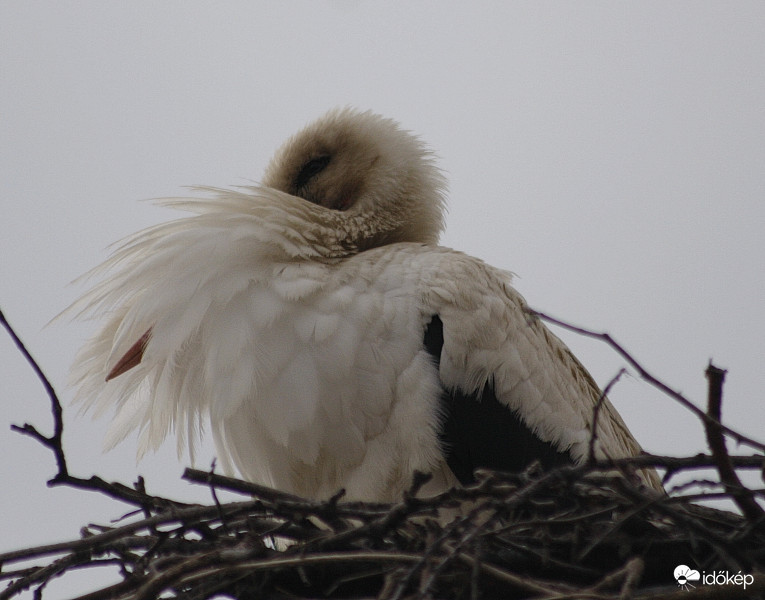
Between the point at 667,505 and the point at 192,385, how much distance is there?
1280 millimetres

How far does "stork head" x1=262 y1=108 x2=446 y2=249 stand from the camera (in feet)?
10.6

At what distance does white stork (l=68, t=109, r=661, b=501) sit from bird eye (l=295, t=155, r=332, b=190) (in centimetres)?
48

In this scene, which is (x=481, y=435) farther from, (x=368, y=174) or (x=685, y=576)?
(x=368, y=174)

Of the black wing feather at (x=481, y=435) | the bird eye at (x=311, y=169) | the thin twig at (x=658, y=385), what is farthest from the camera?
the bird eye at (x=311, y=169)

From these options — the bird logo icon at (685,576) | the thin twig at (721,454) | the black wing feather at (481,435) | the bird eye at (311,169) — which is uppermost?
the bird eye at (311,169)

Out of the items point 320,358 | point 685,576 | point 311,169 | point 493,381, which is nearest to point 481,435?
point 493,381

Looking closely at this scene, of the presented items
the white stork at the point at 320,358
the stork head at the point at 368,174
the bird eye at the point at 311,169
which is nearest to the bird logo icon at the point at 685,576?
the white stork at the point at 320,358

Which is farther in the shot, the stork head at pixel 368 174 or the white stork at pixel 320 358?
the stork head at pixel 368 174

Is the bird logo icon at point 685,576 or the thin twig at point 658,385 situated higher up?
the thin twig at point 658,385

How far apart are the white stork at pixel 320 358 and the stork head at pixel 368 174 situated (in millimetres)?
327

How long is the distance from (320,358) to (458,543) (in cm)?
83

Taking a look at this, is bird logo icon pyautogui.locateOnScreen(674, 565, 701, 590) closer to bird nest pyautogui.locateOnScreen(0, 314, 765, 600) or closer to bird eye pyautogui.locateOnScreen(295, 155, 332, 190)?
bird nest pyautogui.locateOnScreen(0, 314, 765, 600)

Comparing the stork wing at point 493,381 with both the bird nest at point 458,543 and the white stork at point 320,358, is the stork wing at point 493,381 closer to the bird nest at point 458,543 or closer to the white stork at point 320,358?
the white stork at point 320,358

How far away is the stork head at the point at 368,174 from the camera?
10.6 feet
